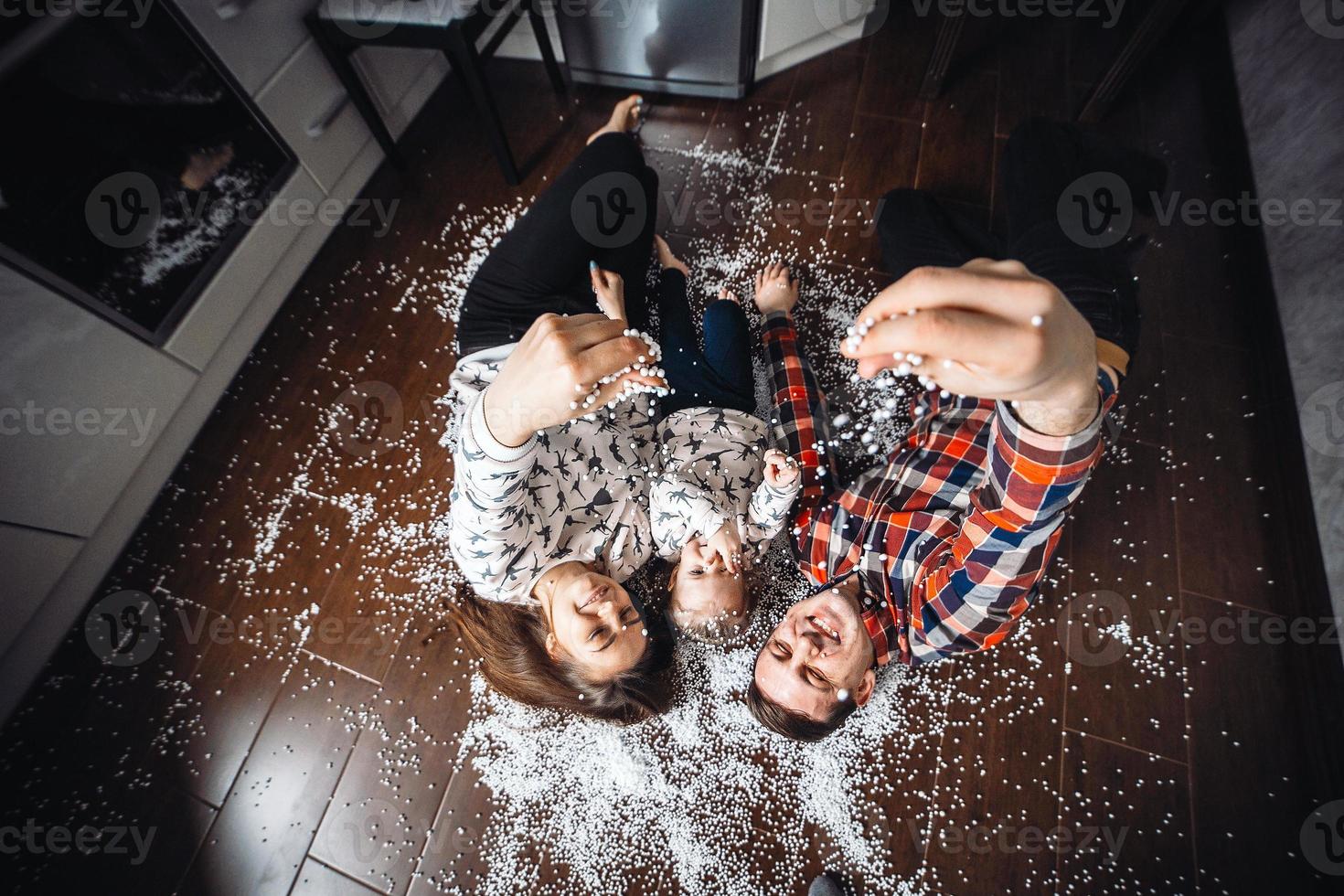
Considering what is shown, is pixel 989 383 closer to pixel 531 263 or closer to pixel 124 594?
pixel 531 263

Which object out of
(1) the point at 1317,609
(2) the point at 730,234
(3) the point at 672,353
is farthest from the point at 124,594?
(1) the point at 1317,609

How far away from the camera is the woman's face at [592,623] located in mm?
1029

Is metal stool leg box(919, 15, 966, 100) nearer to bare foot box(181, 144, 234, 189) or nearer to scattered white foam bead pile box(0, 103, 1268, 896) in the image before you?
scattered white foam bead pile box(0, 103, 1268, 896)

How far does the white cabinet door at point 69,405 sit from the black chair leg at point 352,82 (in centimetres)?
88

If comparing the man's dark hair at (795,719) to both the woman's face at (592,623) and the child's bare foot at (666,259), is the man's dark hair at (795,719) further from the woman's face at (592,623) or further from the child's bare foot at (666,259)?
the child's bare foot at (666,259)

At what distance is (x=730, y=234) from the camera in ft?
5.75

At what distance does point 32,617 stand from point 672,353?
159 cm

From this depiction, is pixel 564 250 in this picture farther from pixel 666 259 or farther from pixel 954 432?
pixel 954 432

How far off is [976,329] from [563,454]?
771 mm

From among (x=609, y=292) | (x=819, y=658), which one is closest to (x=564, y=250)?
(x=609, y=292)

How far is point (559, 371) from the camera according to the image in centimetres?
76

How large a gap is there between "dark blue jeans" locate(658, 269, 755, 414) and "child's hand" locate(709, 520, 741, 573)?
1.20ft

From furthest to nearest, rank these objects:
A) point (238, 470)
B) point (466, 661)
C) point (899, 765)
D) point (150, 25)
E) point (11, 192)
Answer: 1. point (238, 470)
2. point (466, 661)
3. point (899, 765)
4. point (150, 25)
5. point (11, 192)

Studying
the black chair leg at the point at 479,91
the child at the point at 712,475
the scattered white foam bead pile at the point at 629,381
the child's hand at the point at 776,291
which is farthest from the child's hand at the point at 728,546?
the black chair leg at the point at 479,91
